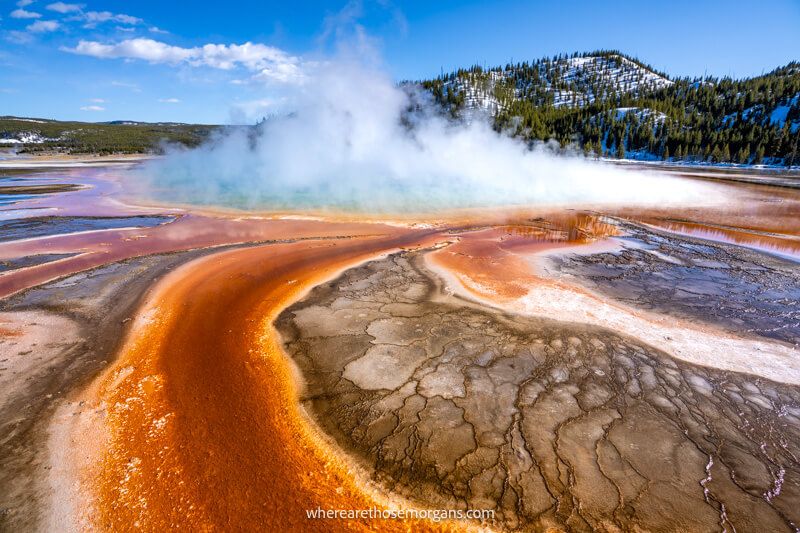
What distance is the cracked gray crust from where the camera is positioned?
10.5 ft

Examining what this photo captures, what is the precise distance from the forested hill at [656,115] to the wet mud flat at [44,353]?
53064mm

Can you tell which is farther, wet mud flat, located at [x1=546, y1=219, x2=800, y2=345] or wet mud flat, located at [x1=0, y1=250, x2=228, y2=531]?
wet mud flat, located at [x1=546, y1=219, x2=800, y2=345]

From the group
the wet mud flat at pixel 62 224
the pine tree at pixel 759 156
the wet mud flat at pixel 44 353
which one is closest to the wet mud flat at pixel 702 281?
the wet mud flat at pixel 44 353

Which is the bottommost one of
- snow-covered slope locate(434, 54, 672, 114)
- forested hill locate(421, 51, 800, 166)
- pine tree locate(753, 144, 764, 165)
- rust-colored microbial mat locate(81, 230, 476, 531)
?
rust-colored microbial mat locate(81, 230, 476, 531)

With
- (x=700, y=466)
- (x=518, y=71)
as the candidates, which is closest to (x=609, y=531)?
(x=700, y=466)

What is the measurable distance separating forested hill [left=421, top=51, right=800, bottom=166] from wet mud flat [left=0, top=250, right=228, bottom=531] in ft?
174

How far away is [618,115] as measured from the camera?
64125mm

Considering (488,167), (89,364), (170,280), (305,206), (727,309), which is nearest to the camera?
(89,364)

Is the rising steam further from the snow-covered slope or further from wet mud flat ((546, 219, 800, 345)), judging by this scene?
the snow-covered slope

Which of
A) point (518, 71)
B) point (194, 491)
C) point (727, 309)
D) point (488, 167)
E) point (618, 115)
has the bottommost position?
point (194, 491)

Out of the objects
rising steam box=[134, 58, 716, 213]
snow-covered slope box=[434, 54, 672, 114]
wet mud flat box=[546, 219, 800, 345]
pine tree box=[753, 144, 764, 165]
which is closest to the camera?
wet mud flat box=[546, 219, 800, 345]

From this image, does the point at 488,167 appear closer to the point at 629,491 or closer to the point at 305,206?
the point at 305,206

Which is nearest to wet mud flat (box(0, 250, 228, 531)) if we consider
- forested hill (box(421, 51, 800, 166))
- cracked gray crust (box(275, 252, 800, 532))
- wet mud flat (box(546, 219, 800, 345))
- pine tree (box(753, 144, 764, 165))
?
cracked gray crust (box(275, 252, 800, 532))

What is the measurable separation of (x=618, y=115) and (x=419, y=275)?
71896 mm
